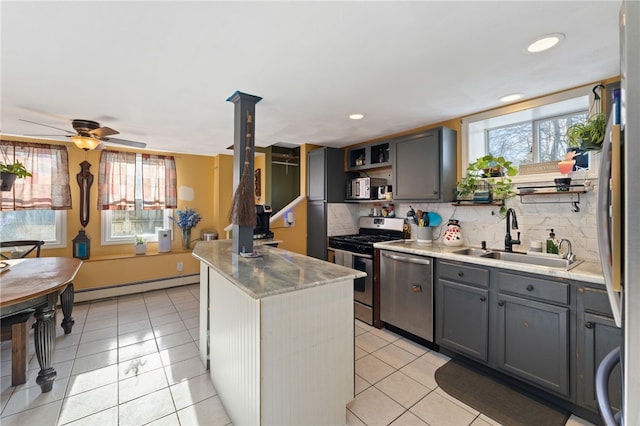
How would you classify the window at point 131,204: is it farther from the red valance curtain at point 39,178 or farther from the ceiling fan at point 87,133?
the ceiling fan at point 87,133

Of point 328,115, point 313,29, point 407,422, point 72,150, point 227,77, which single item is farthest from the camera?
point 72,150

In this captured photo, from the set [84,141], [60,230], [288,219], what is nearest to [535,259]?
[288,219]

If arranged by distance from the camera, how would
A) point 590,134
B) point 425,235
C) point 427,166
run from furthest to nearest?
1. point 425,235
2. point 427,166
3. point 590,134

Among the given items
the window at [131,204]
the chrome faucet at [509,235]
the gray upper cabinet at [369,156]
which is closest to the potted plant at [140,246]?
the window at [131,204]

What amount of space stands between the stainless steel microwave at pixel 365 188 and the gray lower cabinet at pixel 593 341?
2.39m

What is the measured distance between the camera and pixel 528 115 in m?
2.61

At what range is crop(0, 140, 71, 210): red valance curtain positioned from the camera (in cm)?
368

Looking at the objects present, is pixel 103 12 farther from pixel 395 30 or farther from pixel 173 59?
pixel 395 30

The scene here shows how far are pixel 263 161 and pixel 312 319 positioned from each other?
13.4 ft

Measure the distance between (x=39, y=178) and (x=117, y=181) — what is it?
2.89ft

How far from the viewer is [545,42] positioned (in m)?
1.63

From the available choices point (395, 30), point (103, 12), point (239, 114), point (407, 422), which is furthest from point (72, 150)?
point (407, 422)

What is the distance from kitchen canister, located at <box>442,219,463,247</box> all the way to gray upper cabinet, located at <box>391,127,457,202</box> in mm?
277

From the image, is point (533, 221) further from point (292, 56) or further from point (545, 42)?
point (292, 56)
